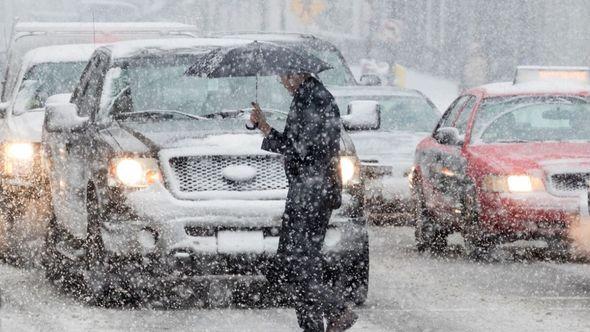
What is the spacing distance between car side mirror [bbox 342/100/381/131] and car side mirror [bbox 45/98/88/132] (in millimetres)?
1802

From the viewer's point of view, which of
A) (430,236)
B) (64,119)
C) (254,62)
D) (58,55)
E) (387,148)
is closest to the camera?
(254,62)

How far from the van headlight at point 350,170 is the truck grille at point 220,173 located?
0.42 m

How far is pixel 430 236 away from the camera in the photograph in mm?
14656

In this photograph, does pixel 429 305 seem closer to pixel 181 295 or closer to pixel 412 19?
pixel 181 295

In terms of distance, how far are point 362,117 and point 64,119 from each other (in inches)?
79.8

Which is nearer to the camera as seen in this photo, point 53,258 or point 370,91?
point 53,258

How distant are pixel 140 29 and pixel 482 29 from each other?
23784mm

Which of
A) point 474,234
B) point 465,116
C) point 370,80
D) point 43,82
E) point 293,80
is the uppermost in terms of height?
point 293,80

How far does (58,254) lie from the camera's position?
12430 millimetres

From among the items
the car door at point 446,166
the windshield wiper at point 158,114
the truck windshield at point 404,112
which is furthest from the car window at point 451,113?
the windshield wiper at point 158,114

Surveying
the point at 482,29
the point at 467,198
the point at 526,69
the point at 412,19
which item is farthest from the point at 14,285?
the point at 412,19

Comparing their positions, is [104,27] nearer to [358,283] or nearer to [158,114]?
[158,114]

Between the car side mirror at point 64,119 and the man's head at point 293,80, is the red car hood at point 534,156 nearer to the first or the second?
the car side mirror at point 64,119

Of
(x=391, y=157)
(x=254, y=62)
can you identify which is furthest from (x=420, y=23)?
(x=254, y=62)
